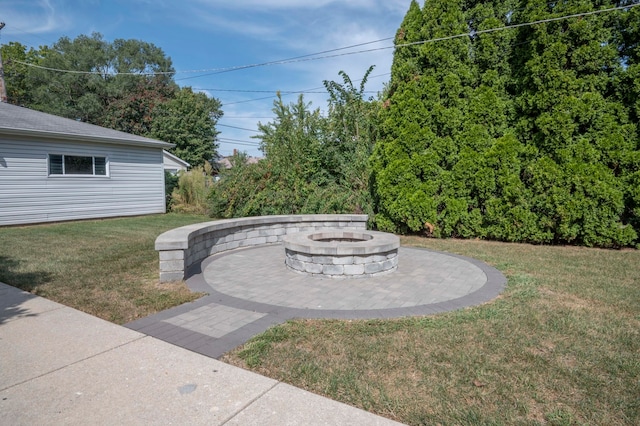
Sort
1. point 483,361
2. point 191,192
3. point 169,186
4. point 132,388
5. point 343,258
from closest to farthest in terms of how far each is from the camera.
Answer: point 132,388 → point 483,361 → point 343,258 → point 191,192 → point 169,186

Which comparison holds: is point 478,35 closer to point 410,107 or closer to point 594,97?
point 410,107

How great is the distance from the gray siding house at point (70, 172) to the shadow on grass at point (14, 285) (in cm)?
657

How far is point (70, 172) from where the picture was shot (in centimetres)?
1252

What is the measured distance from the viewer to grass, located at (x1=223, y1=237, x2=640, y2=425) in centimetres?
219

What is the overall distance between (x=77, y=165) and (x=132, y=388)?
13.0 m

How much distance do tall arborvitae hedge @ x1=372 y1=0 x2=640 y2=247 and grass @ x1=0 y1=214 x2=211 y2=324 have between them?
586cm

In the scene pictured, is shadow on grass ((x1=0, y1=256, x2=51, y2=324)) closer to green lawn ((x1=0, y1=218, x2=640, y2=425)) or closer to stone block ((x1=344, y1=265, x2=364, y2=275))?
green lawn ((x1=0, y1=218, x2=640, y2=425))

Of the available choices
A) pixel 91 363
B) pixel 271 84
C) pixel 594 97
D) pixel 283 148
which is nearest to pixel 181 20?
pixel 271 84

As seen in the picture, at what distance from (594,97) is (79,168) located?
50.0ft

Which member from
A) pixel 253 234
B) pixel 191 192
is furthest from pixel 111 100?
pixel 253 234

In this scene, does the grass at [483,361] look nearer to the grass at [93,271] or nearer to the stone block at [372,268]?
the stone block at [372,268]

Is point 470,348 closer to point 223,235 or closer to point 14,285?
point 223,235

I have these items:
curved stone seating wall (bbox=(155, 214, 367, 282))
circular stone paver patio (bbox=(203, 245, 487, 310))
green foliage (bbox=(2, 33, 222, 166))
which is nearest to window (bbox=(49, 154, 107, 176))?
curved stone seating wall (bbox=(155, 214, 367, 282))

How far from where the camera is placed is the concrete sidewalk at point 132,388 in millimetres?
2102
